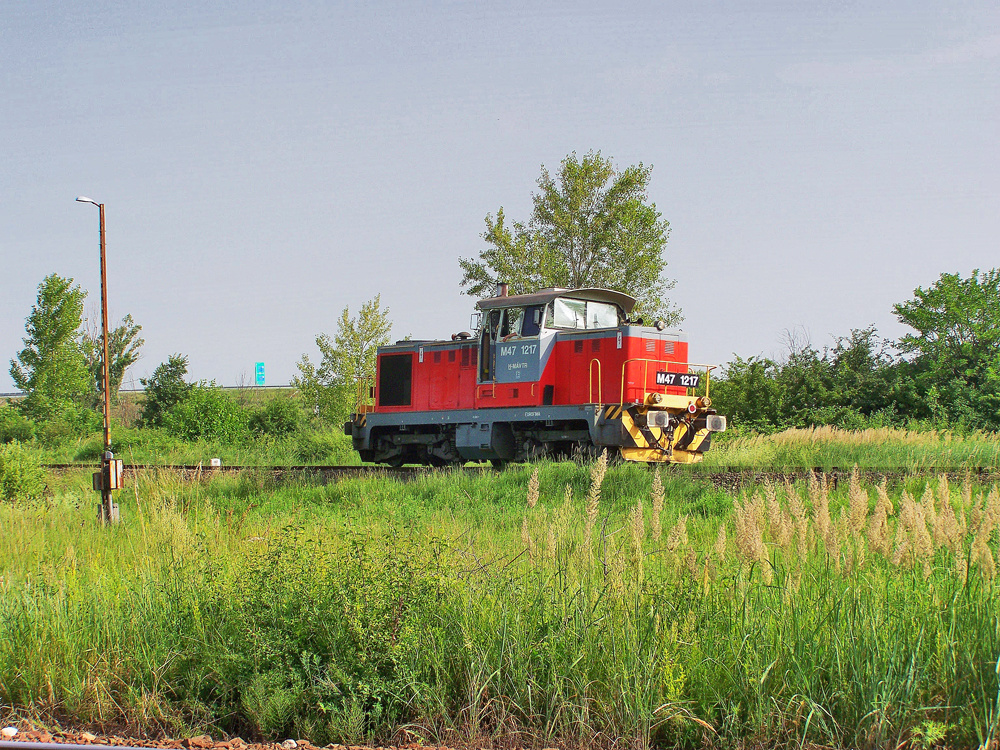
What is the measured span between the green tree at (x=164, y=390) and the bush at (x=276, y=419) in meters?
4.02

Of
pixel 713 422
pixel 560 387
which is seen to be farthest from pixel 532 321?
pixel 713 422

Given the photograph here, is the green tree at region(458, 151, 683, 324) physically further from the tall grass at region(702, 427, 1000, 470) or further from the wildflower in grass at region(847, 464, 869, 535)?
the wildflower in grass at region(847, 464, 869, 535)

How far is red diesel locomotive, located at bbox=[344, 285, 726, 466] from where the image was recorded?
14.3 m

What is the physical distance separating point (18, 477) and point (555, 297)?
915cm

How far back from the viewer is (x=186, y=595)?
4.84 m

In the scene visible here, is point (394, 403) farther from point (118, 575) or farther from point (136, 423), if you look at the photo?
point (136, 423)

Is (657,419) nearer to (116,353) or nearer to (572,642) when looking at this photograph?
(572,642)

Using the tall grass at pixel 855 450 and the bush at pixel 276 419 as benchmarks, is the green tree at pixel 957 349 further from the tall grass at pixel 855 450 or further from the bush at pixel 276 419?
the bush at pixel 276 419

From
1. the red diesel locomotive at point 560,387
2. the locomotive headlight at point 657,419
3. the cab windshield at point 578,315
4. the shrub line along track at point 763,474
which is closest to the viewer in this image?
the shrub line along track at point 763,474

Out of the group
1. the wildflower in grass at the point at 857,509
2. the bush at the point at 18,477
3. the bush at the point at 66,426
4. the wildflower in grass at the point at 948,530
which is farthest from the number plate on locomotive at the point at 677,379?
the bush at the point at 66,426

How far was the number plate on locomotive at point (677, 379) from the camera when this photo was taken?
14.8 metres

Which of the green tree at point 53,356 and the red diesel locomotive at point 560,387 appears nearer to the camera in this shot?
the red diesel locomotive at point 560,387

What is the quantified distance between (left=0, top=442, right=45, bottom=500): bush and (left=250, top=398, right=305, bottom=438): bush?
15.4 m

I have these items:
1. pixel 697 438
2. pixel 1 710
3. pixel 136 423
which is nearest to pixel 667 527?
pixel 1 710
